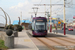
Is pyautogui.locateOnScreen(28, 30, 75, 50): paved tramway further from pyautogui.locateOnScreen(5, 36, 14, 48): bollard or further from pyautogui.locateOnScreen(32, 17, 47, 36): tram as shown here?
pyautogui.locateOnScreen(32, 17, 47, 36): tram

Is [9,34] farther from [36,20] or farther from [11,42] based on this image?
[36,20]

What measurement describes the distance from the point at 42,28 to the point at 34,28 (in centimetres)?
134

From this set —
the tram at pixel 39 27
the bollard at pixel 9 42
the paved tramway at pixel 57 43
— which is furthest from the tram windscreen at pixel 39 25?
the bollard at pixel 9 42

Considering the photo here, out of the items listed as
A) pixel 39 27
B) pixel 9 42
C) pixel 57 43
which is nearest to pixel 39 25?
pixel 39 27

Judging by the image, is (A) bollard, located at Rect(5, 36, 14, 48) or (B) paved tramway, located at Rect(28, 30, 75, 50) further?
(B) paved tramway, located at Rect(28, 30, 75, 50)

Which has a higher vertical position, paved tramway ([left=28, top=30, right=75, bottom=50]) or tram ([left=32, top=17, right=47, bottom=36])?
tram ([left=32, top=17, right=47, bottom=36])

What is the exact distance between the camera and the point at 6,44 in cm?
1252

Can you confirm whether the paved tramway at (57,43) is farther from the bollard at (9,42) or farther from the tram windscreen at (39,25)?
the tram windscreen at (39,25)

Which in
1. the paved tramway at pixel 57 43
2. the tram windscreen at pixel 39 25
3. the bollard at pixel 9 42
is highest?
the tram windscreen at pixel 39 25

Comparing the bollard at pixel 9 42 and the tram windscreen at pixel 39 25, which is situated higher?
the tram windscreen at pixel 39 25

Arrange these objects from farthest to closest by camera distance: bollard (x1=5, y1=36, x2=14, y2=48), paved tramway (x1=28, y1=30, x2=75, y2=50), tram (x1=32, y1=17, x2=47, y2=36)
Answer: tram (x1=32, y1=17, x2=47, y2=36), paved tramway (x1=28, y1=30, x2=75, y2=50), bollard (x1=5, y1=36, x2=14, y2=48)

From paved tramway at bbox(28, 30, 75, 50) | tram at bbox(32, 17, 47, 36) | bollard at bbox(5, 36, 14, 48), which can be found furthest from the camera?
tram at bbox(32, 17, 47, 36)

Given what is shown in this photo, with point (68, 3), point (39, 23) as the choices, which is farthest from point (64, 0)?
point (39, 23)

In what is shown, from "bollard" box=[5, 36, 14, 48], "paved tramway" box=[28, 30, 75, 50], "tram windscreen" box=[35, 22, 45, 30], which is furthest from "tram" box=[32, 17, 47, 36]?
"bollard" box=[5, 36, 14, 48]
